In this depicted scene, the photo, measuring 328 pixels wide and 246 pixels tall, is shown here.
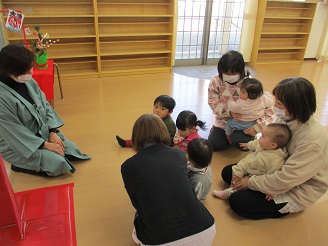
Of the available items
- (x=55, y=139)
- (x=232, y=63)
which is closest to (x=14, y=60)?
(x=55, y=139)

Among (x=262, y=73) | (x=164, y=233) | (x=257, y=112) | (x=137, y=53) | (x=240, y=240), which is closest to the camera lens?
(x=164, y=233)

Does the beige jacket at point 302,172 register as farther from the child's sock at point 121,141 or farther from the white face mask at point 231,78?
the child's sock at point 121,141

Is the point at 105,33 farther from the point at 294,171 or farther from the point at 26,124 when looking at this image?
the point at 294,171

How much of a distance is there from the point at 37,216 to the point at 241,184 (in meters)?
1.11

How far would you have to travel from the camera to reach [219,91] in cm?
214

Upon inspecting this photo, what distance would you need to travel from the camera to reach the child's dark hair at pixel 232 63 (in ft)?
6.06

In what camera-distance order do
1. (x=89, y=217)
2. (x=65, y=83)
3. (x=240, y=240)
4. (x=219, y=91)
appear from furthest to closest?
(x=65, y=83)
(x=219, y=91)
(x=89, y=217)
(x=240, y=240)

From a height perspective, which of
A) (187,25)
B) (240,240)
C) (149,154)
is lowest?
(240,240)

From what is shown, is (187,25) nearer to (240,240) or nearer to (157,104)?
(157,104)

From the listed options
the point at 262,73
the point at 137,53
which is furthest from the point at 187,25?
the point at 262,73

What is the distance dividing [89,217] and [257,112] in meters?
1.36

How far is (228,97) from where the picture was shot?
82.5 inches

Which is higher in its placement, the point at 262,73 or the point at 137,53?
the point at 137,53

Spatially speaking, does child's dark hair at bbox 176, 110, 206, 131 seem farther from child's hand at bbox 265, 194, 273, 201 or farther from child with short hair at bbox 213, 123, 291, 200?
child's hand at bbox 265, 194, 273, 201
